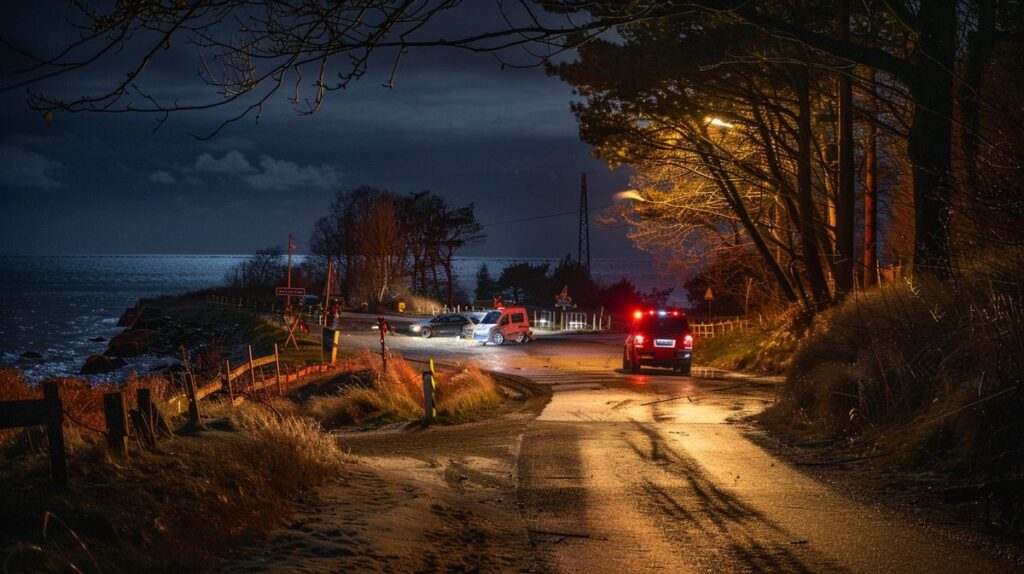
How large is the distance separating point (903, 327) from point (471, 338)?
38.4m

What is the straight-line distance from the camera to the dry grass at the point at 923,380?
8.05m

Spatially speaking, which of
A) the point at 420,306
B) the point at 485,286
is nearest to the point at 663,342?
the point at 420,306

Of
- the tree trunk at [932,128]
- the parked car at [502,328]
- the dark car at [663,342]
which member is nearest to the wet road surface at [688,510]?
the tree trunk at [932,128]

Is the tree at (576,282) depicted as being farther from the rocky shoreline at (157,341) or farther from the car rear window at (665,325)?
the car rear window at (665,325)

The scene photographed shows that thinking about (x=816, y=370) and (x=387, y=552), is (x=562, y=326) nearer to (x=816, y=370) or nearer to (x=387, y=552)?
(x=816, y=370)

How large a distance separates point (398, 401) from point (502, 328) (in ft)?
92.5

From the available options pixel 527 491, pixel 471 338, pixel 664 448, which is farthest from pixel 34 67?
pixel 471 338

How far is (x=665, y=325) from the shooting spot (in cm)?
2952

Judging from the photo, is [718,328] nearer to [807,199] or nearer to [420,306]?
[807,199]

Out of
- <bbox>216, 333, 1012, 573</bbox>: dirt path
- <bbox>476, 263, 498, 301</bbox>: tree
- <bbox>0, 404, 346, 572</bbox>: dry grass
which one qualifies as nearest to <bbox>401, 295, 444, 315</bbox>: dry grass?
<bbox>476, 263, 498, 301</bbox>: tree

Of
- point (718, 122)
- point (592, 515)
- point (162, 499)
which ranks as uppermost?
point (718, 122)

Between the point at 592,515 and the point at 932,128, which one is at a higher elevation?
the point at 932,128

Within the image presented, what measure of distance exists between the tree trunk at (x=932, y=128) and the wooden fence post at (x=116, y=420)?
8765 millimetres

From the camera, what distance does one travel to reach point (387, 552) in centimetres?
642
